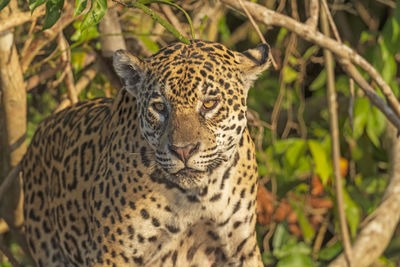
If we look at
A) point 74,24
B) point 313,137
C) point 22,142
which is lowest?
point 313,137

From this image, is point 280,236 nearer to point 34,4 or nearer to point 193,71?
point 193,71

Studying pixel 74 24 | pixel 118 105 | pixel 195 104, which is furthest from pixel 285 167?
pixel 195 104

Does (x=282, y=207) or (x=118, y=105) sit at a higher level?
(x=118, y=105)

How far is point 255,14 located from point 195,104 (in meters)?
1.04

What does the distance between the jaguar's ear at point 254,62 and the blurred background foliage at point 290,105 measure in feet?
2.97

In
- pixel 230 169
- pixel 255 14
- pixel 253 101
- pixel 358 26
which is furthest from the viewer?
pixel 358 26

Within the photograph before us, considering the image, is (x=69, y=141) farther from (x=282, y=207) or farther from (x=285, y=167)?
(x=282, y=207)

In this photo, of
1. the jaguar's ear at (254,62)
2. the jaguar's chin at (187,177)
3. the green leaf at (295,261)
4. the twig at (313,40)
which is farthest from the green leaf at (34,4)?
the green leaf at (295,261)

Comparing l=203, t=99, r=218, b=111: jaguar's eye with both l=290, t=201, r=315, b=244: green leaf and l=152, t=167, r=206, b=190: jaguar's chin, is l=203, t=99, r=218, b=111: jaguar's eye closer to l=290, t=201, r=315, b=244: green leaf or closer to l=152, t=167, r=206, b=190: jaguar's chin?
l=152, t=167, r=206, b=190: jaguar's chin

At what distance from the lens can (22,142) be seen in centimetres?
505

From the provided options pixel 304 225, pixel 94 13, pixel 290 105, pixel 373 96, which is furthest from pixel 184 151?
pixel 290 105

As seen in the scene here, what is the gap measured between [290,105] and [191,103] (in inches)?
130

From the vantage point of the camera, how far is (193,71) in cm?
353

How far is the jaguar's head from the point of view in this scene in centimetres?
344
